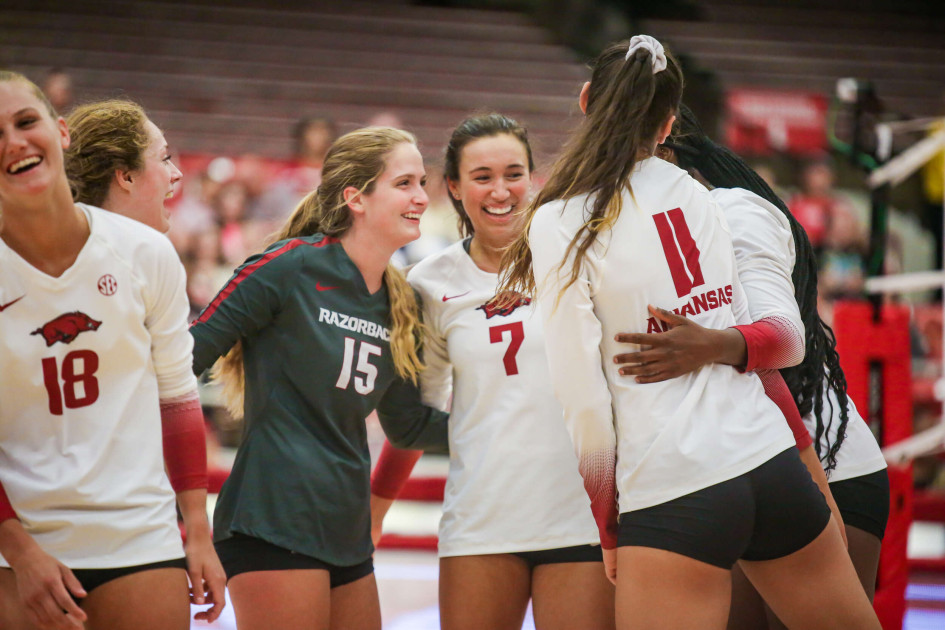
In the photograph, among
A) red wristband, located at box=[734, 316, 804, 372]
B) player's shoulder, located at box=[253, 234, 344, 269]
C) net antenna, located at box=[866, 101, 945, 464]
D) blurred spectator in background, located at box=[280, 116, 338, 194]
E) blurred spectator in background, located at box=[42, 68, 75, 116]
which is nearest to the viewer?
red wristband, located at box=[734, 316, 804, 372]

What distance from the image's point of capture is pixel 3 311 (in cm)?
177

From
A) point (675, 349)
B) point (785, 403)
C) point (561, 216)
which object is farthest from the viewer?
point (785, 403)

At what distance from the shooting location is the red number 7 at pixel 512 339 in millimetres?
2562

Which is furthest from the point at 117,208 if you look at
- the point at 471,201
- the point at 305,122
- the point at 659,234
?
the point at 305,122

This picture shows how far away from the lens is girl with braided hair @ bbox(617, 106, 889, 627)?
2178mm

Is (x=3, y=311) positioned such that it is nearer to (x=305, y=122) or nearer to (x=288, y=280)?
(x=288, y=280)

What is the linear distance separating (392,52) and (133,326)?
26.8ft

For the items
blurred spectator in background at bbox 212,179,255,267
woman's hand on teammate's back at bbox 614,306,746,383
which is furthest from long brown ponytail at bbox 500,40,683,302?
blurred spectator in background at bbox 212,179,255,267

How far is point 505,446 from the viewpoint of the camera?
8.34 feet

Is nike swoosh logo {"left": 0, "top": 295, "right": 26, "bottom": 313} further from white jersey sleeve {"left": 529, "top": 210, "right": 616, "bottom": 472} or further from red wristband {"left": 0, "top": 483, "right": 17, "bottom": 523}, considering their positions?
white jersey sleeve {"left": 529, "top": 210, "right": 616, "bottom": 472}

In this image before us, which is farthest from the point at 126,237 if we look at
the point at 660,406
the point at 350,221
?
the point at 660,406

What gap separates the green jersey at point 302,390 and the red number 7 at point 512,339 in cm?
28

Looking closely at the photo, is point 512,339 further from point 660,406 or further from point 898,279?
point 898,279

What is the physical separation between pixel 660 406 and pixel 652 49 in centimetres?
72
